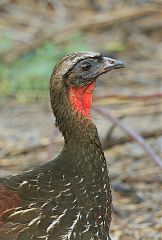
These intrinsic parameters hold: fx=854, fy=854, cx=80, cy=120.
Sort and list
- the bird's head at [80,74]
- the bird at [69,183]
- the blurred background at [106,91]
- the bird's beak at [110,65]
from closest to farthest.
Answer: the bird at [69,183]
the bird's head at [80,74]
the bird's beak at [110,65]
the blurred background at [106,91]

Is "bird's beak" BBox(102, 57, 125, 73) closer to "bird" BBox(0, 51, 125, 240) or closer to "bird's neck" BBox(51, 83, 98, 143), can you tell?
"bird" BBox(0, 51, 125, 240)

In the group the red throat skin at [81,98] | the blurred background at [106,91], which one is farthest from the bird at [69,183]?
the blurred background at [106,91]

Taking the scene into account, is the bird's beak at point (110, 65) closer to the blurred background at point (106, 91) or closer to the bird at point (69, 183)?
the bird at point (69, 183)

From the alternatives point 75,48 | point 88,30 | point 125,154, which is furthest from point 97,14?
point 125,154

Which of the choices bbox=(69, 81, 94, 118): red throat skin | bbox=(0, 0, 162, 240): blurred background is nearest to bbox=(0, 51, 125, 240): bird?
bbox=(69, 81, 94, 118): red throat skin

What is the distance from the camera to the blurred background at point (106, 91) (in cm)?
744

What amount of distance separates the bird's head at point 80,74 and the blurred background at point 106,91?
152cm

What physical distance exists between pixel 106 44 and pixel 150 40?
31.0 inches

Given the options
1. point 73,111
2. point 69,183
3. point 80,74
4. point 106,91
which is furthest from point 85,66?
point 106,91

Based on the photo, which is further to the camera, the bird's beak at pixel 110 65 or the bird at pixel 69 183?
the bird's beak at pixel 110 65

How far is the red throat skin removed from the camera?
5.45m

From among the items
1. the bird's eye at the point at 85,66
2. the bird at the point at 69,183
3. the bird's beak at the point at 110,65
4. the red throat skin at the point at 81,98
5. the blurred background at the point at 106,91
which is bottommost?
the bird at the point at 69,183

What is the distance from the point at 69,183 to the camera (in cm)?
539

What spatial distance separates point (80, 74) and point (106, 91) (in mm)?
4729
